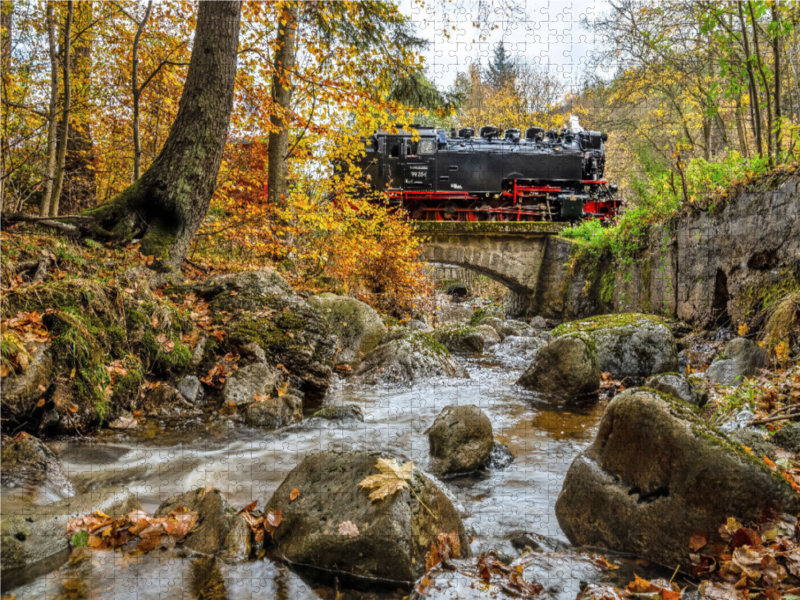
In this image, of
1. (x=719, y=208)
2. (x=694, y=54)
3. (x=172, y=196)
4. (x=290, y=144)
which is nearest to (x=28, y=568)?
(x=172, y=196)

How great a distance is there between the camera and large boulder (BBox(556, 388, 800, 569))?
2.20m

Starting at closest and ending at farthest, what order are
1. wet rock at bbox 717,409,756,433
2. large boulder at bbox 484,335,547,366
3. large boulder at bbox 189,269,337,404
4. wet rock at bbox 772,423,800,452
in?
1. wet rock at bbox 772,423,800,452
2. wet rock at bbox 717,409,756,433
3. large boulder at bbox 189,269,337,404
4. large boulder at bbox 484,335,547,366

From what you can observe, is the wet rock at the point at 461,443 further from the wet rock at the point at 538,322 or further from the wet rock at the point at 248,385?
the wet rock at the point at 538,322

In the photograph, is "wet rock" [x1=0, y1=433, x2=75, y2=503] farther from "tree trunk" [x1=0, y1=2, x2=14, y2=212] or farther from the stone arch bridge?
the stone arch bridge

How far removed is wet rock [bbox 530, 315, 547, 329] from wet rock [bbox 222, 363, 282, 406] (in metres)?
10.3

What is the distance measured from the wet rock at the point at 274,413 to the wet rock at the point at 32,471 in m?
1.55

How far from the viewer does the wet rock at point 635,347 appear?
6.31 metres

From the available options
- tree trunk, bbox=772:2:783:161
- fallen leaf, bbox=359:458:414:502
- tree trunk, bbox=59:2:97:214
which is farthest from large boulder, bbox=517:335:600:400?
tree trunk, bbox=59:2:97:214

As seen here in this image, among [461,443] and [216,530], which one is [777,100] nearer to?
[461,443]

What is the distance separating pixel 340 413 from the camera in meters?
4.61

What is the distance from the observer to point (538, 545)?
2549mm

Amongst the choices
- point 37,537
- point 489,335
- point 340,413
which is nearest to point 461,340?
point 489,335

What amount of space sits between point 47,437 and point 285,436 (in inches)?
64.1
